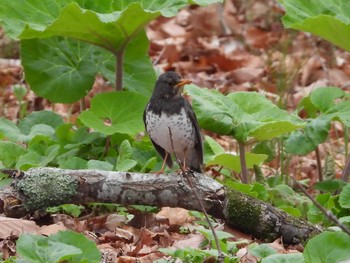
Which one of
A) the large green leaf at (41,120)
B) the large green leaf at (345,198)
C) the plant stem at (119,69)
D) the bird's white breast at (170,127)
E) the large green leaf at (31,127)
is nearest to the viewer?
the large green leaf at (345,198)

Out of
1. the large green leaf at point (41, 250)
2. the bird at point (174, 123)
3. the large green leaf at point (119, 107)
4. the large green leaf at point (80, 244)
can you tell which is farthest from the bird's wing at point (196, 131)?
the large green leaf at point (41, 250)

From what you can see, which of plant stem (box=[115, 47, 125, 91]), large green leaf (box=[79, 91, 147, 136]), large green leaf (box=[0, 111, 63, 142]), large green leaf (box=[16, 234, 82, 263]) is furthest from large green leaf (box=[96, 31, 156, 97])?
large green leaf (box=[16, 234, 82, 263])

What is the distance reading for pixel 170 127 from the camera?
15.3 feet

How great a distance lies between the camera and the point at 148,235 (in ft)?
14.3

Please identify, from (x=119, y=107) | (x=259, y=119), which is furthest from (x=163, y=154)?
(x=259, y=119)

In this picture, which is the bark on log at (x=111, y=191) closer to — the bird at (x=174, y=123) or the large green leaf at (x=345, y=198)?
the large green leaf at (x=345, y=198)

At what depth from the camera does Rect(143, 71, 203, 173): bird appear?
4.70 meters

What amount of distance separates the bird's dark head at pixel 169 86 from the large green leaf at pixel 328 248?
164 cm

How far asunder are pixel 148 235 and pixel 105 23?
1.35 meters

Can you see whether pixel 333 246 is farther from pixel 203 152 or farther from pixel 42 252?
pixel 203 152

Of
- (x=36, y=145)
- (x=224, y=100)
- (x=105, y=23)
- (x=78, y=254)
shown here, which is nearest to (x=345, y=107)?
(x=224, y=100)

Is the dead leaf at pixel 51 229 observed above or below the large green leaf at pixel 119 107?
below

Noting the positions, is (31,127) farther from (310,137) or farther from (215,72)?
(215,72)

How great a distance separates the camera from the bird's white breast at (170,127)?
15.4ft
